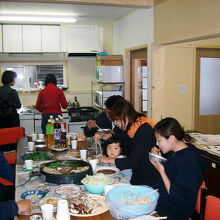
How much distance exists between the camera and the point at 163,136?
76.8 inches

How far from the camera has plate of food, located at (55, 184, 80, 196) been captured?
6.29 feet

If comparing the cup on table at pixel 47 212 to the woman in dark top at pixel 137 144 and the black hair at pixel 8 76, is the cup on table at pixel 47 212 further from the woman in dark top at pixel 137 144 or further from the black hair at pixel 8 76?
the black hair at pixel 8 76

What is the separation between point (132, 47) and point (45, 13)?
1.52 metres

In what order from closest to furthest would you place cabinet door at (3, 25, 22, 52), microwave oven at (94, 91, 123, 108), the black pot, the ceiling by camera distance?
1. the black pot
2. the ceiling
3. microwave oven at (94, 91, 123, 108)
4. cabinet door at (3, 25, 22, 52)

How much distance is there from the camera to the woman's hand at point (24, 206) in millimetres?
1698

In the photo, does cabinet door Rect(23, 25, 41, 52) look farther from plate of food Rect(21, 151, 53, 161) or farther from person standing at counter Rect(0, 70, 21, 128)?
plate of food Rect(21, 151, 53, 161)

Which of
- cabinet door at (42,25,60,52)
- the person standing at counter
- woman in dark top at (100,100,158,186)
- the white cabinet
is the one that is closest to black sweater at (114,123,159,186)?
woman in dark top at (100,100,158,186)

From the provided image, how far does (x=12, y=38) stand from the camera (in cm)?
587

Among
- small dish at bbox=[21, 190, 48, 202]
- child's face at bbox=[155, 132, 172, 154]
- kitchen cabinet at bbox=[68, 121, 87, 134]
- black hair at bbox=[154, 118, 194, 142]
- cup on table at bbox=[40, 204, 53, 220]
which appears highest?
black hair at bbox=[154, 118, 194, 142]

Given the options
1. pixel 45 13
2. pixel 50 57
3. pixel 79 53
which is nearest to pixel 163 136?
pixel 45 13

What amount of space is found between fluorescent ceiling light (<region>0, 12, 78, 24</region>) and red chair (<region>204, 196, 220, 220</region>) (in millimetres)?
4246

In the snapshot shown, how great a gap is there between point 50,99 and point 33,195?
3128 mm

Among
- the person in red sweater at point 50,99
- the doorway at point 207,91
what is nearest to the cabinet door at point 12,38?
the person in red sweater at point 50,99

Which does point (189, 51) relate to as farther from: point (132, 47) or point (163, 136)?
point (163, 136)
